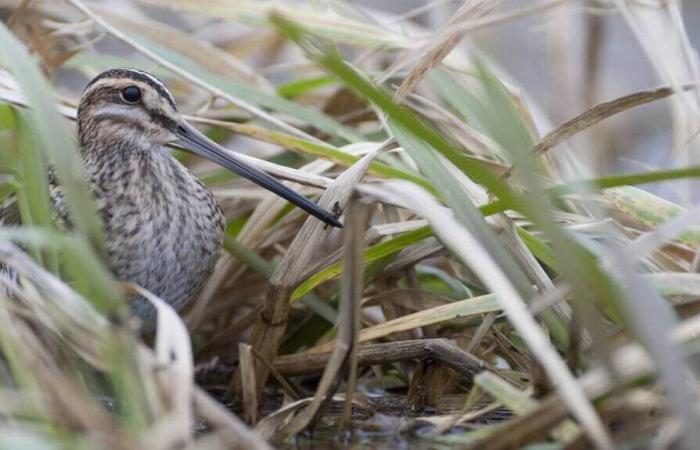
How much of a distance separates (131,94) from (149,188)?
0.24m

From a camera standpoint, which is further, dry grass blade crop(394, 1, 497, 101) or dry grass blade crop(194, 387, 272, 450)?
dry grass blade crop(394, 1, 497, 101)

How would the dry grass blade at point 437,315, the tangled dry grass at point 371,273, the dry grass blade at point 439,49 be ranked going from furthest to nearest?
the dry grass blade at point 439,49, the dry grass blade at point 437,315, the tangled dry grass at point 371,273

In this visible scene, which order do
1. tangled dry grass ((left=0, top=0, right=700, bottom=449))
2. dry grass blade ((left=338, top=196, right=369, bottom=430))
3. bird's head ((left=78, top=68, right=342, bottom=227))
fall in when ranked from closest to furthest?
tangled dry grass ((left=0, top=0, right=700, bottom=449)) → dry grass blade ((left=338, top=196, right=369, bottom=430)) → bird's head ((left=78, top=68, right=342, bottom=227))

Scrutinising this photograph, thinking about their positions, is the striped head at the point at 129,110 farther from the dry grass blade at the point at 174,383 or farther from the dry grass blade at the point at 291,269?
the dry grass blade at the point at 174,383

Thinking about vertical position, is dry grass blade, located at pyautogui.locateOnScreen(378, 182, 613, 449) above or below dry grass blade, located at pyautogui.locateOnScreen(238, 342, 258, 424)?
above

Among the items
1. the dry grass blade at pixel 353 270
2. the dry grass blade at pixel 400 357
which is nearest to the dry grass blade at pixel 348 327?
the dry grass blade at pixel 353 270

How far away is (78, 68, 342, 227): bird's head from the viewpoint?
332 centimetres

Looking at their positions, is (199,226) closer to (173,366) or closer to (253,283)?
(253,283)

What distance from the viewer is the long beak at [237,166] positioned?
3168mm

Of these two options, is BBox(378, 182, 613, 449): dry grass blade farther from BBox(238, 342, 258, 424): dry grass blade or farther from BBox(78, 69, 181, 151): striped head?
BBox(78, 69, 181, 151): striped head

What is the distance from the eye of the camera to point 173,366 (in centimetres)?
228

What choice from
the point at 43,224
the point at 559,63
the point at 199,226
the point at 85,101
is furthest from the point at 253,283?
the point at 559,63

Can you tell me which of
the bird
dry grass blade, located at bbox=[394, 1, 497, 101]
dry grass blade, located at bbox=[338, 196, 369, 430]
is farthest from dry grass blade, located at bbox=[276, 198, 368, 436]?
dry grass blade, located at bbox=[394, 1, 497, 101]

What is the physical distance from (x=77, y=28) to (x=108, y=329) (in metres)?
1.71
